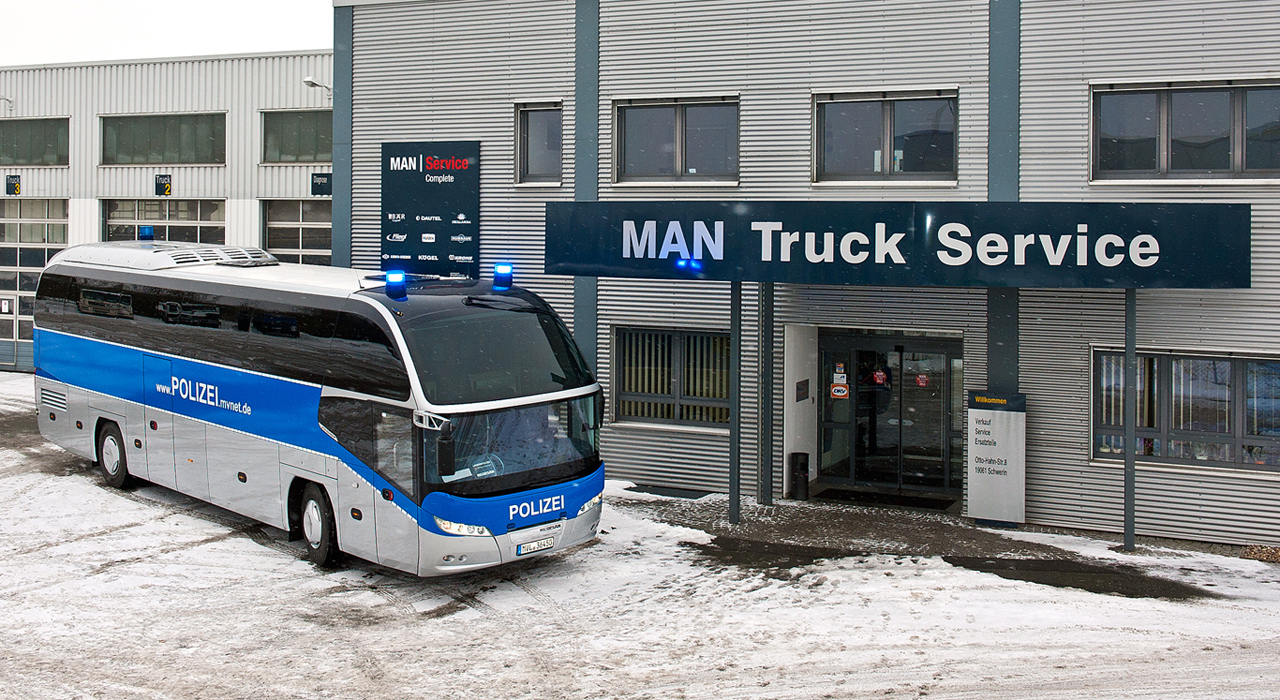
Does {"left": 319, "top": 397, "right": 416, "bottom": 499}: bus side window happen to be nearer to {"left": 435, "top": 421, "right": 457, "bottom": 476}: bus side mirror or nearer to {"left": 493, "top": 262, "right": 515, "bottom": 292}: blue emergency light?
{"left": 435, "top": 421, "right": 457, "bottom": 476}: bus side mirror

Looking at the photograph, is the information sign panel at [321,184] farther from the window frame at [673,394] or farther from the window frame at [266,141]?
the window frame at [673,394]

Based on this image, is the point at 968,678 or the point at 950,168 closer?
the point at 968,678

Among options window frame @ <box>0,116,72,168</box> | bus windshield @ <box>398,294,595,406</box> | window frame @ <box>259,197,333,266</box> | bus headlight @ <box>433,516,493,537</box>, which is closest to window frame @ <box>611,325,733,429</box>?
bus windshield @ <box>398,294,595,406</box>

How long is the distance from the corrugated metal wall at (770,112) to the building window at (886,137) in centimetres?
21

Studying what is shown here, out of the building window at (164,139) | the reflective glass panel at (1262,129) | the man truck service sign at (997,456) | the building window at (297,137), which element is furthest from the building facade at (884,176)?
the building window at (164,139)

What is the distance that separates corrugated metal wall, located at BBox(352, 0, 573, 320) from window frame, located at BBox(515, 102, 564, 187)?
9 cm

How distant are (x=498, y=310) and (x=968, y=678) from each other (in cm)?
591

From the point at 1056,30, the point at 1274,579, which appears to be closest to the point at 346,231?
the point at 1056,30

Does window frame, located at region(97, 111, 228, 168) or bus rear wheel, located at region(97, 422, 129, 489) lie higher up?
window frame, located at region(97, 111, 228, 168)

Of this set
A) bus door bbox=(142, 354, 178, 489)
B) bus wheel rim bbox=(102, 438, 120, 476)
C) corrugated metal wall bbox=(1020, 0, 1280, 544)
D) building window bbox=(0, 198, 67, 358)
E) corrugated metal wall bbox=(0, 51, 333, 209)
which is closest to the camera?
corrugated metal wall bbox=(1020, 0, 1280, 544)

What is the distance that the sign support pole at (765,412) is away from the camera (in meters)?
15.8

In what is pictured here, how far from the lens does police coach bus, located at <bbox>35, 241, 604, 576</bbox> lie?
11.2 metres

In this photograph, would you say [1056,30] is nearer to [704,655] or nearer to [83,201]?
[704,655]

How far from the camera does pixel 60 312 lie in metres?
16.7
